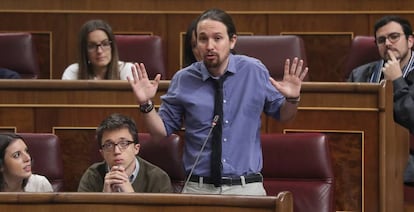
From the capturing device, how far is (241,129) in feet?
4.58

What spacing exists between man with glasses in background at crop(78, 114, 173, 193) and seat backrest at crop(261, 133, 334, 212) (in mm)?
172

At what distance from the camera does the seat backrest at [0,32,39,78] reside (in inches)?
84.8

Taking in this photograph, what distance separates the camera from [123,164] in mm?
1479

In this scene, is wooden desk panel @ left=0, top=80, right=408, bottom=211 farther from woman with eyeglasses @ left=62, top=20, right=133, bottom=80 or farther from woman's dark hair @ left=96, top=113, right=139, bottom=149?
woman with eyeglasses @ left=62, top=20, right=133, bottom=80

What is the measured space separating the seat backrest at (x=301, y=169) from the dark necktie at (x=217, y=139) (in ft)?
0.57

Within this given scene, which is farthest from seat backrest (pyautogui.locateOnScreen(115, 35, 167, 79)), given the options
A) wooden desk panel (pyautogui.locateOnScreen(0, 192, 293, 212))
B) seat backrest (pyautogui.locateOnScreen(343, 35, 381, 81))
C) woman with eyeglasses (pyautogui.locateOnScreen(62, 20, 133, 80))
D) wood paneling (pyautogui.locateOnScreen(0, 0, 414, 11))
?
wooden desk panel (pyautogui.locateOnScreen(0, 192, 293, 212))

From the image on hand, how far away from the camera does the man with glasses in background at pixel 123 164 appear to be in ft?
4.84

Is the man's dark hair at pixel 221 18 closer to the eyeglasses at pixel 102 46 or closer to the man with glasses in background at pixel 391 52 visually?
the man with glasses in background at pixel 391 52

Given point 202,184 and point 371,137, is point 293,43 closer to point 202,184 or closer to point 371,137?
point 371,137

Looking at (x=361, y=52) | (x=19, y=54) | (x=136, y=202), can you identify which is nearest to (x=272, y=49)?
(x=361, y=52)

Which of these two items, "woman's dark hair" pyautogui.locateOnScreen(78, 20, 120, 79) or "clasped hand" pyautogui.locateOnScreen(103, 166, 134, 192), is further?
"woman's dark hair" pyautogui.locateOnScreen(78, 20, 120, 79)

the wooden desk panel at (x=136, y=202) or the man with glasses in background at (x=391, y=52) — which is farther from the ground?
the man with glasses in background at (x=391, y=52)

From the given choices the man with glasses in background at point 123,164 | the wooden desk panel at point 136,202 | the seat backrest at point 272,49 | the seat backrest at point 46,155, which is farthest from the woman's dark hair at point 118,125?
the seat backrest at point 272,49

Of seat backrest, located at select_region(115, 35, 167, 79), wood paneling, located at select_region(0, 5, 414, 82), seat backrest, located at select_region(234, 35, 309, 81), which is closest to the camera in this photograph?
seat backrest, located at select_region(234, 35, 309, 81)
